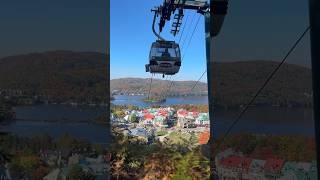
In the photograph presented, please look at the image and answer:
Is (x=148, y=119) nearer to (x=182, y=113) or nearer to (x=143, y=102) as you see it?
(x=182, y=113)

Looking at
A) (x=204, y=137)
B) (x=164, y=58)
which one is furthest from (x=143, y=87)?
(x=164, y=58)

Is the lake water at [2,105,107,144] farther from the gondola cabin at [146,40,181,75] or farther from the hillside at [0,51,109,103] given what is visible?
the gondola cabin at [146,40,181,75]

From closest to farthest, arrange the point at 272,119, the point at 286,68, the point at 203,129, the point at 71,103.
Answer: the point at 286,68, the point at 272,119, the point at 71,103, the point at 203,129

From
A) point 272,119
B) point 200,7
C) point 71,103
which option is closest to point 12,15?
point 71,103

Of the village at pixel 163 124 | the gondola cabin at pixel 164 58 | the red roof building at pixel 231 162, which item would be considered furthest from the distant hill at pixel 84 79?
the village at pixel 163 124

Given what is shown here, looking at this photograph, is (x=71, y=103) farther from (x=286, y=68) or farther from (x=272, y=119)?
(x=286, y=68)

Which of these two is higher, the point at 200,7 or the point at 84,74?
the point at 200,7
